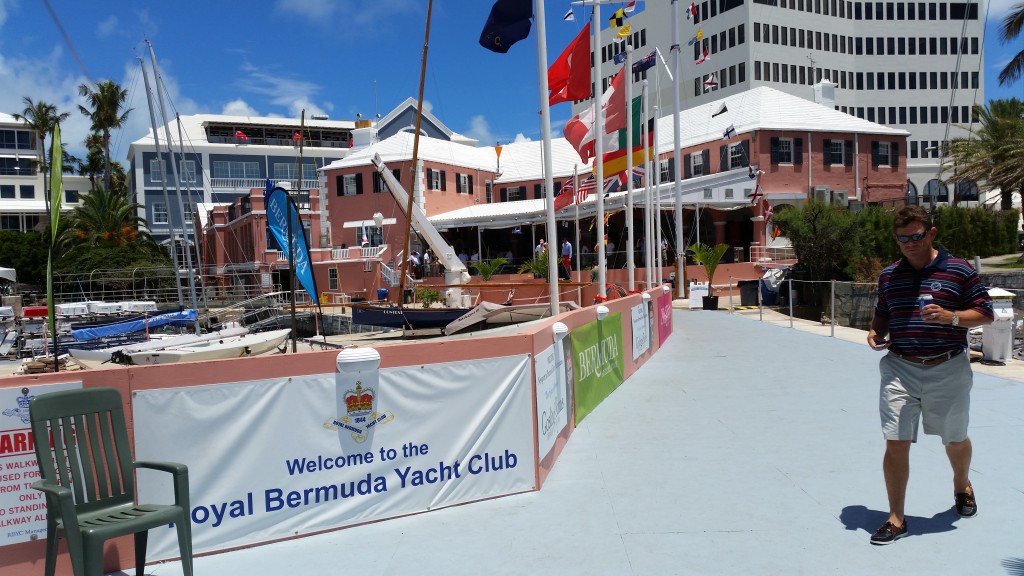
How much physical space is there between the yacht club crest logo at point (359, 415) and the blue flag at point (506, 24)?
769cm

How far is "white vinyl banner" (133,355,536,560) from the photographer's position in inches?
199

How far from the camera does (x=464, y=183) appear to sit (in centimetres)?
4991

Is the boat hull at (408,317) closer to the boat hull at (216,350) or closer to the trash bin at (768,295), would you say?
the boat hull at (216,350)

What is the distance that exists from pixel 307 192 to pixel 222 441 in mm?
49781

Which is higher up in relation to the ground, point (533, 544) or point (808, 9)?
point (808, 9)

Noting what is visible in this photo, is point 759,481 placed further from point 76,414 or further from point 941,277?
point 76,414

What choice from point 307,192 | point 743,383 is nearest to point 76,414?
point 743,383

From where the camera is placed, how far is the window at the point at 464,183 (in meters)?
49.4

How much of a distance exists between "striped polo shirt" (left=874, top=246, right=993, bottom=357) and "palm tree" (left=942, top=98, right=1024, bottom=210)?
116 ft

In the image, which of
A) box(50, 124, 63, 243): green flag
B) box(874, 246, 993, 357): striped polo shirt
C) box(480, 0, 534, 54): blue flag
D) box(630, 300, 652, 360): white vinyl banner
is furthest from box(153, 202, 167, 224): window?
box(874, 246, 993, 357): striped polo shirt

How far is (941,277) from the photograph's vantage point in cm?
479

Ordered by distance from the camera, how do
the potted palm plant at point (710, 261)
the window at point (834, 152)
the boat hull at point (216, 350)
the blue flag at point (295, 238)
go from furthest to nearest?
the window at point (834, 152), the potted palm plant at point (710, 261), the boat hull at point (216, 350), the blue flag at point (295, 238)

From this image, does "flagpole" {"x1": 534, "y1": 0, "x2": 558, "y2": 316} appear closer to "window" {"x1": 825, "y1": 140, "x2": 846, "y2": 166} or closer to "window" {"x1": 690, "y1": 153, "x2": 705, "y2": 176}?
"window" {"x1": 690, "y1": 153, "x2": 705, "y2": 176}

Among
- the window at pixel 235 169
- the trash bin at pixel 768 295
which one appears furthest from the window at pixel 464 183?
the window at pixel 235 169
